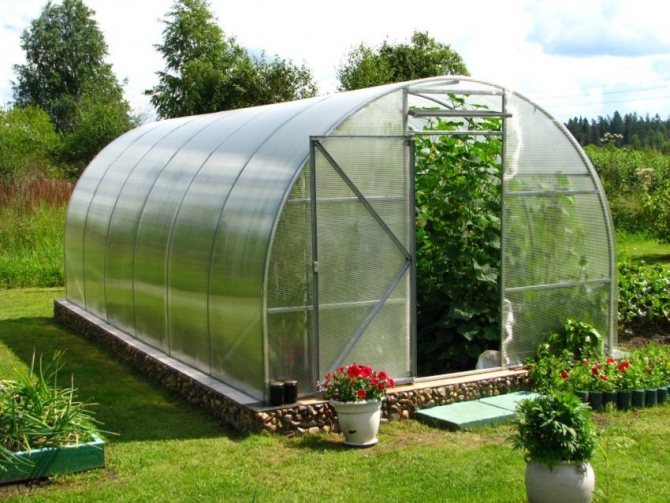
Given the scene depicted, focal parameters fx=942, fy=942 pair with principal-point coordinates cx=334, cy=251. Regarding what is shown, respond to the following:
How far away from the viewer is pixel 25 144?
1351 inches

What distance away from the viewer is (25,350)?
12.1 metres

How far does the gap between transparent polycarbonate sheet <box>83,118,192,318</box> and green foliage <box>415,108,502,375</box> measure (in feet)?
14.3

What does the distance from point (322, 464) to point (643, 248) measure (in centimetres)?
1631

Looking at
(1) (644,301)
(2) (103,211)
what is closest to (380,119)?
(1) (644,301)

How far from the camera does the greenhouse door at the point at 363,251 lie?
826cm

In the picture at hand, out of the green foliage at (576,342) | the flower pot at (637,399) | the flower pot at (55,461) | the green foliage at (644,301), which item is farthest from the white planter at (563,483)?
the green foliage at (644,301)

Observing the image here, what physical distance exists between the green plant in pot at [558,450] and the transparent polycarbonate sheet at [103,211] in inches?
301

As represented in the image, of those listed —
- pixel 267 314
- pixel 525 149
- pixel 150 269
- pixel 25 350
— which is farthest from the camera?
pixel 25 350

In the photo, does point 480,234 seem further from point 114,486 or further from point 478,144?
point 114,486

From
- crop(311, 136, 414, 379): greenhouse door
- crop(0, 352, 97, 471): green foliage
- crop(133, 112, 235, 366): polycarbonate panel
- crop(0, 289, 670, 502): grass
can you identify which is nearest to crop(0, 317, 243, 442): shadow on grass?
crop(0, 289, 670, 502): grass

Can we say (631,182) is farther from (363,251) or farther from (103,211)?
(363,251)

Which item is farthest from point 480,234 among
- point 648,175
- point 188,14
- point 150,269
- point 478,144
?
point 188,14

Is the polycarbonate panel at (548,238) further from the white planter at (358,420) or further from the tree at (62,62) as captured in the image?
the tree at (62,62)

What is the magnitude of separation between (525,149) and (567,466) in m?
4.33
